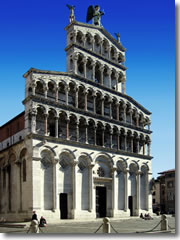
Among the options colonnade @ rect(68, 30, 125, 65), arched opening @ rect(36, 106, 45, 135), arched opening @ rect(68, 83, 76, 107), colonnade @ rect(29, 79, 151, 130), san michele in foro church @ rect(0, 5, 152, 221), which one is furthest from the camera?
colonnade @ rect(68, 30, 125, 65)

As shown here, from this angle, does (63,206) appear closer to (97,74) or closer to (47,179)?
(47,179)

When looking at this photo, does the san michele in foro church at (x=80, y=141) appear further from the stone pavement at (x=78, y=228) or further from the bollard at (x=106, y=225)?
the bollard at (x=106, y=225)

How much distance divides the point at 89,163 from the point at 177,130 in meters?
13.7

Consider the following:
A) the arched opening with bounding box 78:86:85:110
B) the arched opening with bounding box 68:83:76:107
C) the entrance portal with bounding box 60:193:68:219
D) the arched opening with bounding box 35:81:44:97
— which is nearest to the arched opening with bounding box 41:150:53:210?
the entrance portal with bounding box 60:193:68:219

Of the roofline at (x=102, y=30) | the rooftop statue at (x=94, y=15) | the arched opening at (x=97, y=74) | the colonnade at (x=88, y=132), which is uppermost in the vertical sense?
the rooftop statue at (x=94, y=15)

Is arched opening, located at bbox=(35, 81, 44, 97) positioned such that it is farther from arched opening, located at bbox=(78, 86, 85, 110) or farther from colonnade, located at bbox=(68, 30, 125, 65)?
colonnade, located at bbox=(68, 30, 125, 65)

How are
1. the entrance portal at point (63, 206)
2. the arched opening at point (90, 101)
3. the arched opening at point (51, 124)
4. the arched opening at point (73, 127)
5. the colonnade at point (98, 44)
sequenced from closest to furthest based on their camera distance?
the entrance portal at point (63, 206), the arched opening at point (51, 124), the arched opening at point (73, 127), the arched opening at point (90, 101), the colonnade at point (98, 44)

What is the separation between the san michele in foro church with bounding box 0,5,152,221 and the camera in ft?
81.7

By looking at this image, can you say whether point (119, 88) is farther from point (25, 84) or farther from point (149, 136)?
point (25, 84)

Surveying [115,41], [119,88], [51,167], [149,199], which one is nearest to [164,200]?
[149,199]

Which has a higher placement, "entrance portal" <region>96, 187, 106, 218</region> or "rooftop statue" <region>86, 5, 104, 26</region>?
"rooftop statue" <region>86, 5, 104, 26</region>

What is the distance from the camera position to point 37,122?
2612 centimetres

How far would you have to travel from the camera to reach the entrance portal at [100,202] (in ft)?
94.6

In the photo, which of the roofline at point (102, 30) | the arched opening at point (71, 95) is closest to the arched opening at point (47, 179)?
the arched opening at point (71, 95)
